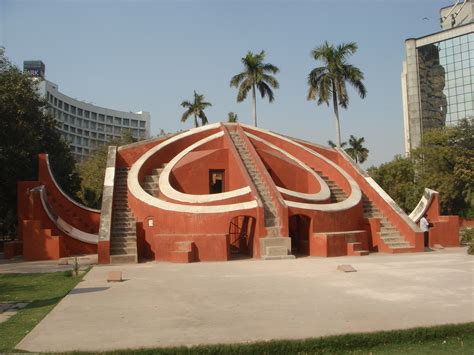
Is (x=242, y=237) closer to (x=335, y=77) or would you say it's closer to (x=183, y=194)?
(x=183, y=194)

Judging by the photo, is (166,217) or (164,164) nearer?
(166,217)

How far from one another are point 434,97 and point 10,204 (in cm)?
4869

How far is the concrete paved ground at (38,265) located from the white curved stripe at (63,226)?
4.73 feet

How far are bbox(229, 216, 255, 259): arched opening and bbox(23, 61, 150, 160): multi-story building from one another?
2720 inches

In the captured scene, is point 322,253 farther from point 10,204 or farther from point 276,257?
point 10,204

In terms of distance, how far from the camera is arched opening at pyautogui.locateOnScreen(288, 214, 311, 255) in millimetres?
15188

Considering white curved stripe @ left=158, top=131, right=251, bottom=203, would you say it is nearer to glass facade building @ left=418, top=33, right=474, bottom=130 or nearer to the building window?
the building window

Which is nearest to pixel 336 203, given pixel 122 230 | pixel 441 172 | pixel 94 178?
pixel 122 230

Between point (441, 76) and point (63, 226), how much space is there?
49.7 metres

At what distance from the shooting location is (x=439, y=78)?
55031mm

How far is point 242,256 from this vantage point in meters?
14.6

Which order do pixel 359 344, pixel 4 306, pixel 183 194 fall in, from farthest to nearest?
pixel 183 194, pixel 4 306, pixel 359 344

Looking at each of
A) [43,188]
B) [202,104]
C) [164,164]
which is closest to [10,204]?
[43,188]

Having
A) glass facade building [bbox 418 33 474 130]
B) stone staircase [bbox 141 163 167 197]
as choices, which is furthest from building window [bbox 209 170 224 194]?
glass facade building [bbox 418 33 474 130]
